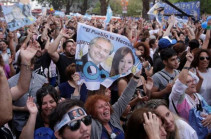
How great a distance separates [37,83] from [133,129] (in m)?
1.93

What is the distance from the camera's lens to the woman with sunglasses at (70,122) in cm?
251

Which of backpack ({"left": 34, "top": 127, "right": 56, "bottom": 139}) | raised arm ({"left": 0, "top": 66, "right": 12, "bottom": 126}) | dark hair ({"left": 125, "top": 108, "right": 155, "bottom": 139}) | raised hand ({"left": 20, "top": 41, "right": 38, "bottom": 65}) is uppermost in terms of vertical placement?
raised hand ({"left": 20, "top": 41, "right": 38, "bottom": 65})

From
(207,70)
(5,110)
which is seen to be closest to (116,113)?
(5,110)

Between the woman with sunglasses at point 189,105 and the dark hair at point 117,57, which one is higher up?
the dark hair at point 117,57

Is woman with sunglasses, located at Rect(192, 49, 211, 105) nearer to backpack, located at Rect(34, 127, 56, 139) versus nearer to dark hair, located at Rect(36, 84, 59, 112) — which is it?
dark hair, located at Rect(36, 84, 59, 112)

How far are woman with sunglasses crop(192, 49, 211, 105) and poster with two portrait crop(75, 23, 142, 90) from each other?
3.37 feet

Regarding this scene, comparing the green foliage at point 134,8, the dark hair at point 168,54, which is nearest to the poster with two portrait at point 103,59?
the dark hair at point 168,54

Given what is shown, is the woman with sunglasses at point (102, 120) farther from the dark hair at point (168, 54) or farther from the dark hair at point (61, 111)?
the dark hair at point (168, 54)

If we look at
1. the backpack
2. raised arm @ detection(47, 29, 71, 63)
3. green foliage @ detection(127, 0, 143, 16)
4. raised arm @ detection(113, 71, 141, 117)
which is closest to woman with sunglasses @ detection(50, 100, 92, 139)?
the backpack

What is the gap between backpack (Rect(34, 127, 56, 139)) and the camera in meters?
2.96

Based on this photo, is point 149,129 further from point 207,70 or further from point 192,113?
point 207,70

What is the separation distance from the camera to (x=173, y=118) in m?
3.02

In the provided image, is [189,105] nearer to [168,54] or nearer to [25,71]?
[168,54]

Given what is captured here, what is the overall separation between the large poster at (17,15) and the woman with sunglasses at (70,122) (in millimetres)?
5671
